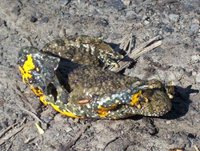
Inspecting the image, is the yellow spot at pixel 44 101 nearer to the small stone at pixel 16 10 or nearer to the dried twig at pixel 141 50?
the dried twig at pixel 141 50

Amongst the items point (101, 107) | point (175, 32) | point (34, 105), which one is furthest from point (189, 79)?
point (34, 105)

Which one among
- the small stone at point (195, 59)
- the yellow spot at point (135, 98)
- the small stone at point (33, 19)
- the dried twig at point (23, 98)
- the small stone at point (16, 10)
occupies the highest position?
the small stone at point (16, 10)

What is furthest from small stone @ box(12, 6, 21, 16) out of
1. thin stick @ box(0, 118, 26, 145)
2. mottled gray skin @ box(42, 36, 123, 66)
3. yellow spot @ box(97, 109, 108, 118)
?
yellow spot @ box(97, 109, 108, 118)

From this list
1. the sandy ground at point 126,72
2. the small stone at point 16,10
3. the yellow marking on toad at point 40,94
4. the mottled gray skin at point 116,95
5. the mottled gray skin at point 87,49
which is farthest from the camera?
the small stone at point 16,10

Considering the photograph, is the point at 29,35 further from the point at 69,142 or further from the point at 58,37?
the point at 69,142

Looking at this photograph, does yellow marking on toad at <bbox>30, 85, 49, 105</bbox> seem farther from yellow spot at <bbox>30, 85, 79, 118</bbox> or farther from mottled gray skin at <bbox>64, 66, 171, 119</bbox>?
mottled gray skin at <bbox>64, 66, 171, 119</bbox>

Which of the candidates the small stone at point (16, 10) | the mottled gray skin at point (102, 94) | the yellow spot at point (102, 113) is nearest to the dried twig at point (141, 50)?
the mottled gray skin at point (102, 94)

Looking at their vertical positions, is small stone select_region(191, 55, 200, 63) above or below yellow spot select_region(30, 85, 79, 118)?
below
